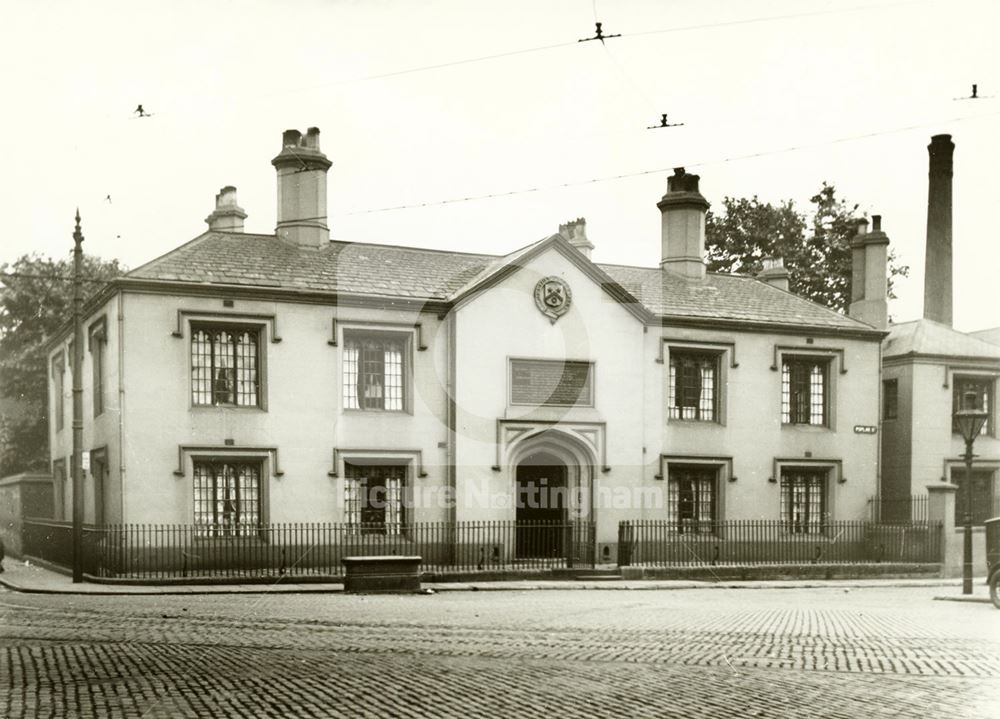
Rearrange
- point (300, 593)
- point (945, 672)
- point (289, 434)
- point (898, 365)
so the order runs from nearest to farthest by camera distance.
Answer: point (945, 672) → point (300, 593) → point (289, 434) → point (898, 365)

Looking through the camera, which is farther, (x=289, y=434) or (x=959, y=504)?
(x=959, y=504)

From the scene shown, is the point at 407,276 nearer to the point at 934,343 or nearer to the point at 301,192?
the point at 301,192

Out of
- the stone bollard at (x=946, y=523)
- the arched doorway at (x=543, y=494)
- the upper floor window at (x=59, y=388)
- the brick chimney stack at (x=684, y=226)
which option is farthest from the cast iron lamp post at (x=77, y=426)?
the stone bollard at (x=946, y=523)

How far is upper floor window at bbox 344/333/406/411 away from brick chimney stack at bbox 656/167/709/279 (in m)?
9.85

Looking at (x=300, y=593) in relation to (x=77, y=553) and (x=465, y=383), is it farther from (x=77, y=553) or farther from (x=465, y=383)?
(x=465, y=383)

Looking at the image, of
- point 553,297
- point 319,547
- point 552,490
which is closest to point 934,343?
point 553,297

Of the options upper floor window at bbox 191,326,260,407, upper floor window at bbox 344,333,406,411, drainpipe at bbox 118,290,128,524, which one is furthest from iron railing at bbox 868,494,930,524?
drainpipe at bbox 118,290,128,524

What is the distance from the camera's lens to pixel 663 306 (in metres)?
30.4

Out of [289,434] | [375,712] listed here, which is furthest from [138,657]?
[289,434]

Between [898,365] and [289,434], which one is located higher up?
[898,365]

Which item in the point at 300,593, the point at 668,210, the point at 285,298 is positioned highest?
the point at 668,210

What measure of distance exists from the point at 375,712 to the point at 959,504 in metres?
28.1

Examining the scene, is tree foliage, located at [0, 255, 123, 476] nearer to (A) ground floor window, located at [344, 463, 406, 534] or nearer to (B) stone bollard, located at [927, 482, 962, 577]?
(A) ground floor window, located at [344, 463, 406, 534]

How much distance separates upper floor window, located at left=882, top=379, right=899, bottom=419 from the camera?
3344 centimetres
